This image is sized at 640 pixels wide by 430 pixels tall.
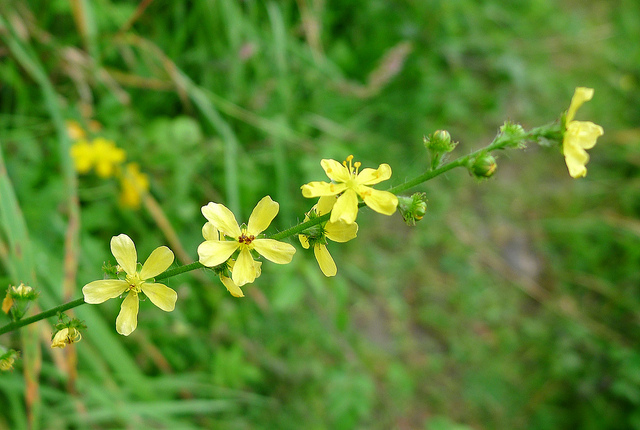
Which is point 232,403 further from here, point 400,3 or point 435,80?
point 400,3

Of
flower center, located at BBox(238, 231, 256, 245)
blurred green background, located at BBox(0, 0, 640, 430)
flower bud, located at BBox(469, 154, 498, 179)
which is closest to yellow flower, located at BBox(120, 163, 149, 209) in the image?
blurred green background, located at BBox(0, 0, 640, 430)

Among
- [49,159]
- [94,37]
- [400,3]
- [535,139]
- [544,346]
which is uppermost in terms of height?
[400,3]

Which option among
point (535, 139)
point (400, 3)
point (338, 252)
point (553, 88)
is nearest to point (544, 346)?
point (338, 252)

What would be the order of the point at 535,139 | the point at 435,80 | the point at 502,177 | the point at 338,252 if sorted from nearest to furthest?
the point at 535,139, the point at 338,252, the point at 435,80, the point at 502,177

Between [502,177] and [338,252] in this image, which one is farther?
[502,177]

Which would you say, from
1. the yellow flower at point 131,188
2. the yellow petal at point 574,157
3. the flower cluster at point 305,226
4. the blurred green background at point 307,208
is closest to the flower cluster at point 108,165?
the yellow flower at point 131,188

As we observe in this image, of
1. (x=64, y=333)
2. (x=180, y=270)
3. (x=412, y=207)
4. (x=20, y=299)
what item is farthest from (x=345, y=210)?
(x=20, y=299)

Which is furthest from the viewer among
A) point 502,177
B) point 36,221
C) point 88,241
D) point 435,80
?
point 502,177

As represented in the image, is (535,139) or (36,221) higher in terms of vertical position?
(36,221)

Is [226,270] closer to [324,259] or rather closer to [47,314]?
[324,259]
